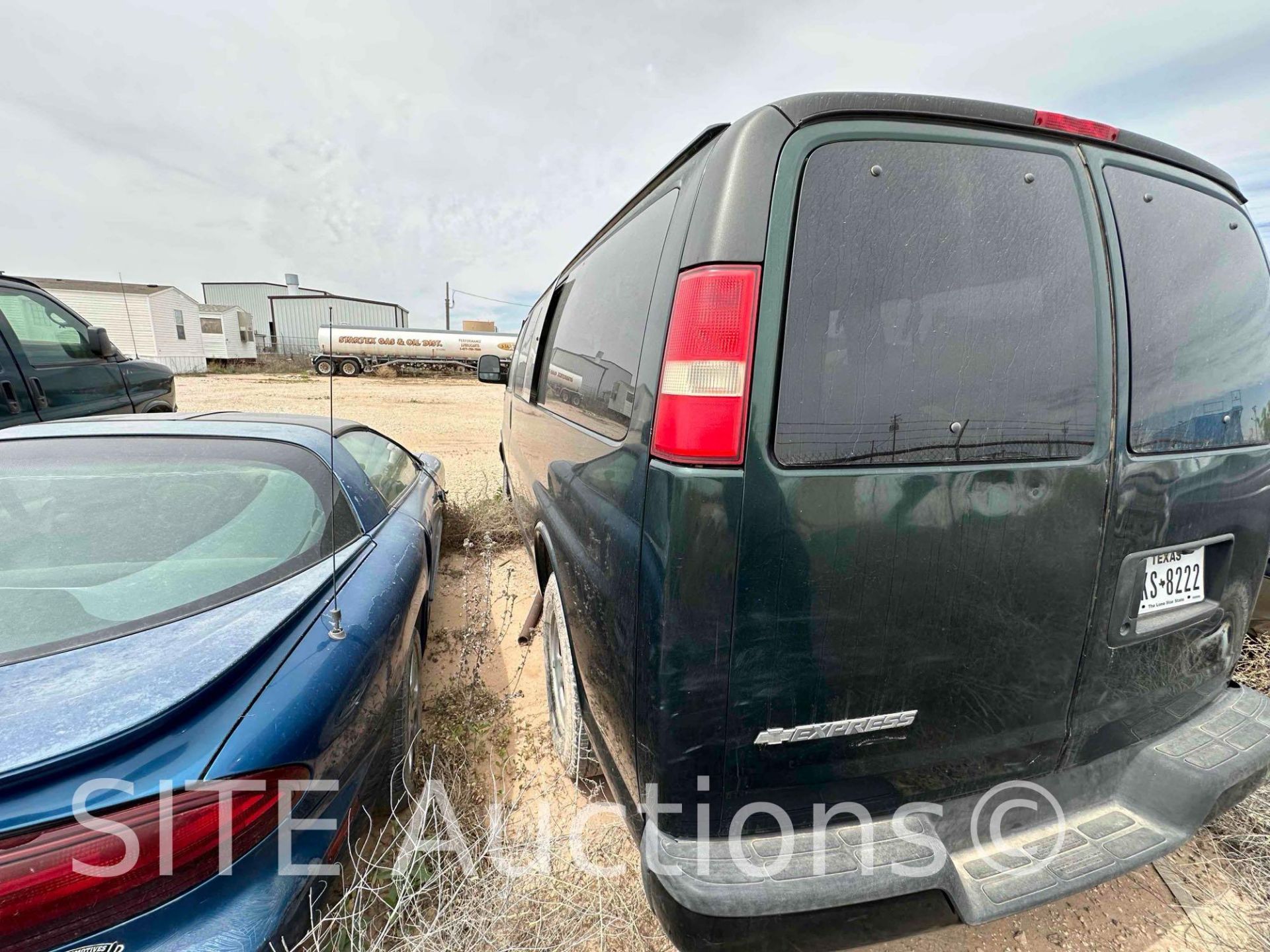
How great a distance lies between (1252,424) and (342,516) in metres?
3.04

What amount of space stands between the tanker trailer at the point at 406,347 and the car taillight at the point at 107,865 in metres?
26.0

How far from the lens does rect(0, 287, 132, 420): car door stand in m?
4.54

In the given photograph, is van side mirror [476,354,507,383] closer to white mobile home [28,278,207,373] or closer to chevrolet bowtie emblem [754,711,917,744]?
chevrolet bowtie emblem [754,711,917,744]

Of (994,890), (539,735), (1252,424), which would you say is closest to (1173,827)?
(994,890)

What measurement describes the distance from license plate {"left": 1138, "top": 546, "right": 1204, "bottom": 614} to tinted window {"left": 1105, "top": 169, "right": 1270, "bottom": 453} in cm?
31

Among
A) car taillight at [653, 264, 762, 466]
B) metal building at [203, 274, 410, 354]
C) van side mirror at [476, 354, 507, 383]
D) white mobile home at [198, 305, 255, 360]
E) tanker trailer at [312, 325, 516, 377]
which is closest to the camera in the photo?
car taillight at [653, 264, 762, 466]

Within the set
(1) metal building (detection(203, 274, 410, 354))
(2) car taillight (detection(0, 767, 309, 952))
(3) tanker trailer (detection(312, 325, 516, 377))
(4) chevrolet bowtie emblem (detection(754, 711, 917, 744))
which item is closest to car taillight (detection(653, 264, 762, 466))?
(4) chevrolet bowtie emblem (detection(754, 711, 917, 744))

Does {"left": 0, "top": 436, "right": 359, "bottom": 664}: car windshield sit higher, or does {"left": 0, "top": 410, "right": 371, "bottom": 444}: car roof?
{"left": 0, "top": 410, "right": 371, "bottom": 444}: car roof

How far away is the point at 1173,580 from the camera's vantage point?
5.05 feet

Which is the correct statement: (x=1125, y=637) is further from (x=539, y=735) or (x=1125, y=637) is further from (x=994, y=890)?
(x=539, y=735)

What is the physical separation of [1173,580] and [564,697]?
2.04m

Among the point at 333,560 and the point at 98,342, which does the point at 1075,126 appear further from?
the point at 98,342

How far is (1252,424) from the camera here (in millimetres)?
1646

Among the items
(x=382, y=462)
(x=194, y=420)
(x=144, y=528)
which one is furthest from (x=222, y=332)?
(x=144, y=528)
